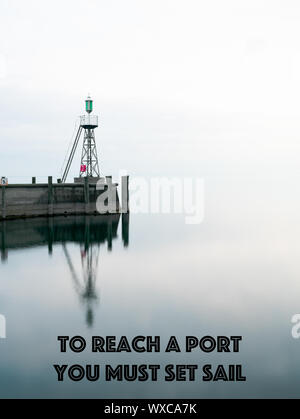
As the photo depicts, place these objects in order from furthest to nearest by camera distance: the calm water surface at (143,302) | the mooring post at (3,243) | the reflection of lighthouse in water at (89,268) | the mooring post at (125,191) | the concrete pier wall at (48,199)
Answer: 1. the mooring post at (125,191)
2. the concrete pier wall at (48,199)
3. the mooring post at (3,243)
4. the reflection of lighthouse in water at (89,268)
5. the calm water surface at (143,302)

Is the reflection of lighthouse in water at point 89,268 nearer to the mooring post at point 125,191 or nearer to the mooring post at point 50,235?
the mooring post at point 50,235

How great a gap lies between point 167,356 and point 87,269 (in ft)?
53.5

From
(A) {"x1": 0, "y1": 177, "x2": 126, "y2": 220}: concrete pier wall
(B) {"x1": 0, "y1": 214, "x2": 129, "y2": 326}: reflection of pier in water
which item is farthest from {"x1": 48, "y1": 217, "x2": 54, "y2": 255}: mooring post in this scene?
(A) {"x1": 0, "y1": 177, "x2": 126, "y2": 220}: concrete pier wall

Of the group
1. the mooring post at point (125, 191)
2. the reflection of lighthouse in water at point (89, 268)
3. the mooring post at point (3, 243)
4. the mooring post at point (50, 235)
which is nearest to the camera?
the reflection of lighthouse in water at point (89, 268)

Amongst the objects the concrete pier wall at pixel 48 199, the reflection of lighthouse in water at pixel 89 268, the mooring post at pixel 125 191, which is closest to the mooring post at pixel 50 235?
the reflection of lighthouse in water at pixel 89 268

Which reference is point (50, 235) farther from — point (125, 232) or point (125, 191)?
point (125, 191)

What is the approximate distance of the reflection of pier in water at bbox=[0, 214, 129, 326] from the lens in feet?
103

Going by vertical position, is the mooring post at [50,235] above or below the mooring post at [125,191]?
below

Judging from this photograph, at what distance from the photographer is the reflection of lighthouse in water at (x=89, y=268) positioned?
2455 cm

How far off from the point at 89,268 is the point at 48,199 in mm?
22687

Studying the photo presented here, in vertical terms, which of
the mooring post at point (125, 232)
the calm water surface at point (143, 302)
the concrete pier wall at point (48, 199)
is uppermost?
the concrete pier wall at point (48, 199)

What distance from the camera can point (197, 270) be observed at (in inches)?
1309

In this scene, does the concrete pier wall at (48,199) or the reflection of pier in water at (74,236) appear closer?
the reflection of pier in water at (74,236)

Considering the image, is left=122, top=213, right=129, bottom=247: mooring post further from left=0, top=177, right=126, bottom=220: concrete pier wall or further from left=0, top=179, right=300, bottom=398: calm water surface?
left=0, top=177, right=126, bottom=220: concrete pier wall
